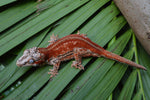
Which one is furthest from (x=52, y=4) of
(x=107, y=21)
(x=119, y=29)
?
(x=119, y=29)

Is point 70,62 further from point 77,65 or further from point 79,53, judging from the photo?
point 79,53

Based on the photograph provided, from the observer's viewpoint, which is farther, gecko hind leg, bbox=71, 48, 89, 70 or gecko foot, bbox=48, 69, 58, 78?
gecko hind leg, bbox=71, 48, 89, 70

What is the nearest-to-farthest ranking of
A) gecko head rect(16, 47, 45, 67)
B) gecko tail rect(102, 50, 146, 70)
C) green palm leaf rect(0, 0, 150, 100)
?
green palm leaf rect(0, 0, 150, 100)
gecko tail rect(102, 50, 146, 70)
gecko head rect(16, 47, 45, 67)

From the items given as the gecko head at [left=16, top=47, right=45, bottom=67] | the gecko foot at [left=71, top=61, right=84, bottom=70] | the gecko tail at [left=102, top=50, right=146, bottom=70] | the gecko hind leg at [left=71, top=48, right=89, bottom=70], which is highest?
the gecko head at [left=16, top=47, right=45, bottom=67]

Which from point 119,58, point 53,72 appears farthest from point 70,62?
point 119,58

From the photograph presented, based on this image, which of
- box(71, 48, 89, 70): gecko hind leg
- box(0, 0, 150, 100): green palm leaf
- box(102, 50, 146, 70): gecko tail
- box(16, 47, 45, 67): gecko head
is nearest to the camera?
box(0, 0, 150, 100): green palm leaf

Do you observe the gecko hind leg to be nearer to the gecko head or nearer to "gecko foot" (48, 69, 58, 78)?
"gecko foot" (48, 69, 58, 78)

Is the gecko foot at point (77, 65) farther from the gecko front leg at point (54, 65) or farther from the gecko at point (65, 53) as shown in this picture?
the gecko front leg at point (54, 65)

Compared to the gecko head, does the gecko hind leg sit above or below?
below

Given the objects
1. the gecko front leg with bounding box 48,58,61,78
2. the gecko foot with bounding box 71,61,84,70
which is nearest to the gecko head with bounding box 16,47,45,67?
the gecko front leg with bounding box 48,58,61,78

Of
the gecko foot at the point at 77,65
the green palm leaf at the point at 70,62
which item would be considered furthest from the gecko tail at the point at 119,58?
the gecko foot at the point at 77,65
